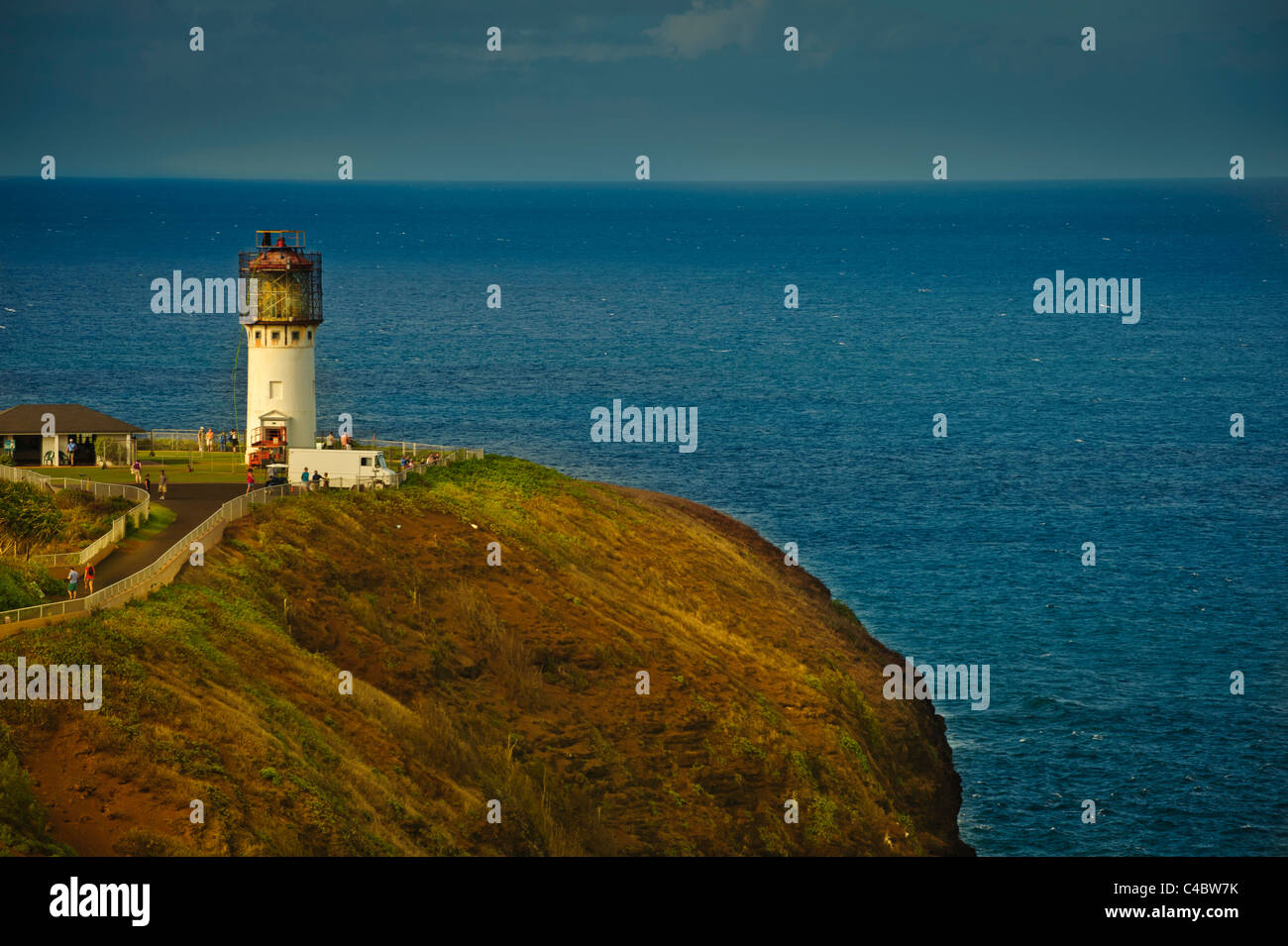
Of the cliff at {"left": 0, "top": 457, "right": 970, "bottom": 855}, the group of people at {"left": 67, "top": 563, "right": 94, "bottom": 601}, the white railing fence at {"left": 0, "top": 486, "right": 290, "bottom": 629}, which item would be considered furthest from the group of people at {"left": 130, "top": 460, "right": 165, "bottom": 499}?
the group of people at {"left": 67, "top": 563, "right": 94, "bottom": 601}

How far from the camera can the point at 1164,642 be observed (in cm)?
6400

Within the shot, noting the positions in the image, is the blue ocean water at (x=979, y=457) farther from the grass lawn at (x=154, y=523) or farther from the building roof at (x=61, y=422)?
the building roof at (x=61, y=422)

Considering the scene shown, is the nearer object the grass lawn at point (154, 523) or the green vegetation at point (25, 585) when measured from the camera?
the green vegetation at point (25, 585)

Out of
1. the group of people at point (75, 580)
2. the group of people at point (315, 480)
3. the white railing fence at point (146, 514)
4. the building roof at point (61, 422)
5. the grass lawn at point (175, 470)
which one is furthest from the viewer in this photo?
the building roof at point (61, 422)

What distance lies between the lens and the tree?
39.0 metres

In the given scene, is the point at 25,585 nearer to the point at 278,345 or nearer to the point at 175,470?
the point at 175,470

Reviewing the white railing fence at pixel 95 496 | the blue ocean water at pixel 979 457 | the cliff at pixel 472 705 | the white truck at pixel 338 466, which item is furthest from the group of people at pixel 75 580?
the blue ocean water at pixel 979 457

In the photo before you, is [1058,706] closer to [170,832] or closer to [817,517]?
[817,517]

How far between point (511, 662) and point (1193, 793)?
23.3 metres

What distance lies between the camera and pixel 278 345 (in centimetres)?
5388

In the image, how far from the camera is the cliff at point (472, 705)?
27.6 meters

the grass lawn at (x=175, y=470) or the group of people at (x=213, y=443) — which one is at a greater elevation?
the group of people at (x=213, y=443)

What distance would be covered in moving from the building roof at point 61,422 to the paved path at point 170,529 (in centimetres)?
442

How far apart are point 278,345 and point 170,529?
494 inches
